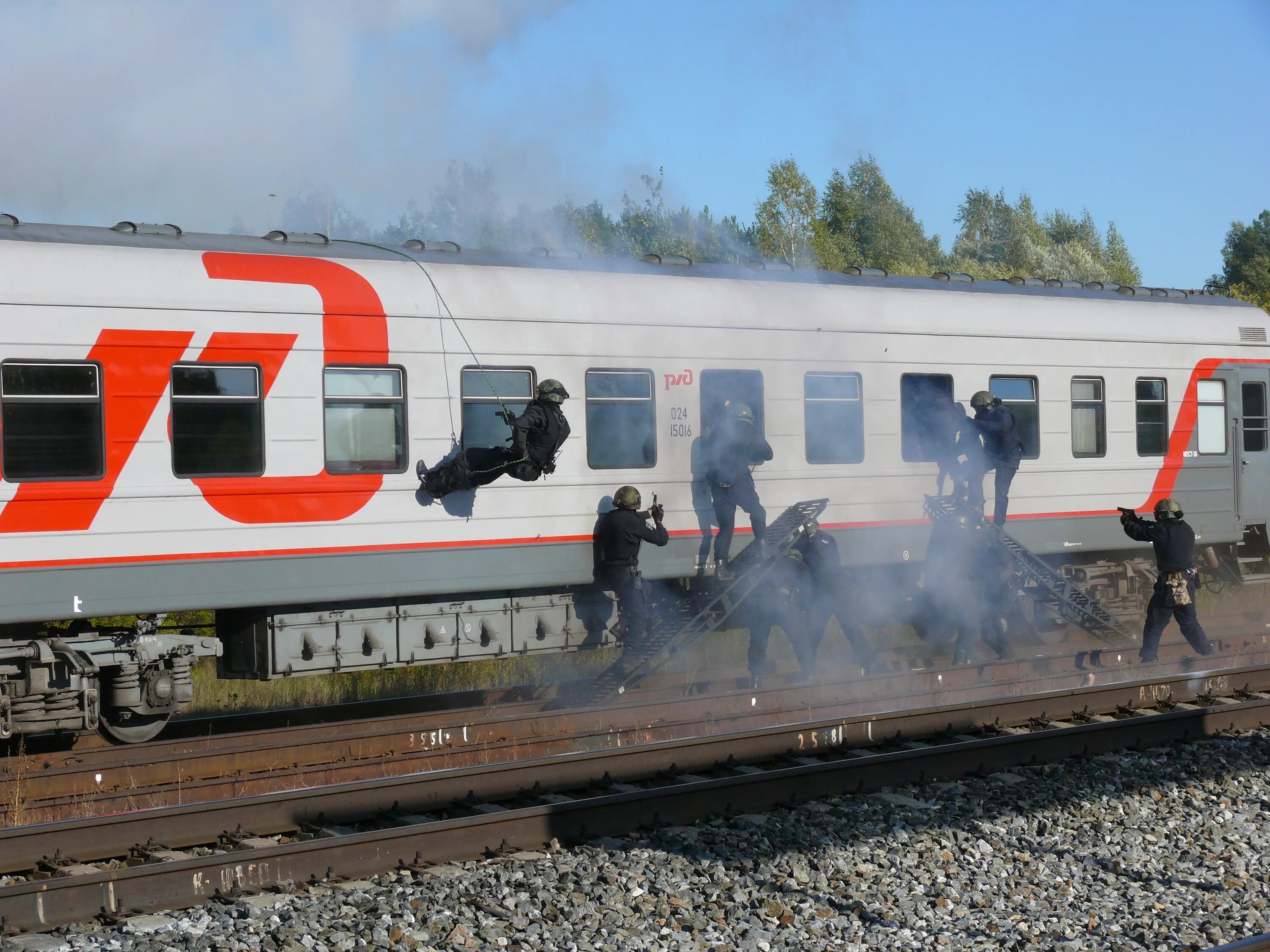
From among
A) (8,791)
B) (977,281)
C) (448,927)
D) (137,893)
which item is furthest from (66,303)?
(977,281)

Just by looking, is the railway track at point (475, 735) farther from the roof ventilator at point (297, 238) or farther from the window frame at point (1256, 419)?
the roof ventilator at point (297, 238)

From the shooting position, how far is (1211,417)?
48.1 feet

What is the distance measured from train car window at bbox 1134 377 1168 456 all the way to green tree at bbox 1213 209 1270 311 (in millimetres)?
71157

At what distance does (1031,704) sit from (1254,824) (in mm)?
2807

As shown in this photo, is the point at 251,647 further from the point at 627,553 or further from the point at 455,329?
the point at 627,553

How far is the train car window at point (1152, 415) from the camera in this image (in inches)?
552

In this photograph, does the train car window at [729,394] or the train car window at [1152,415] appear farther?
the train car window at [1152,415]

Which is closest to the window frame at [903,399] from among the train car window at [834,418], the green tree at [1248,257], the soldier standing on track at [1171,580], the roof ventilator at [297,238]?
the train car window at [834,418]

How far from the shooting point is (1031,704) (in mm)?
10086

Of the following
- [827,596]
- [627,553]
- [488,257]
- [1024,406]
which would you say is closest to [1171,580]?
[1024,406]

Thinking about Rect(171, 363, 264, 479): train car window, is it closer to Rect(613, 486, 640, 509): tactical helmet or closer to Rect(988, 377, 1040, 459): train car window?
Rect(613, 486, 640, 509): tactical helmet

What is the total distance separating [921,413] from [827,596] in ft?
6.77

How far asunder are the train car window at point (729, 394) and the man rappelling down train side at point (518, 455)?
1.48 meters

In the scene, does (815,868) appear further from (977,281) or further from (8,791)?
(977,281)
